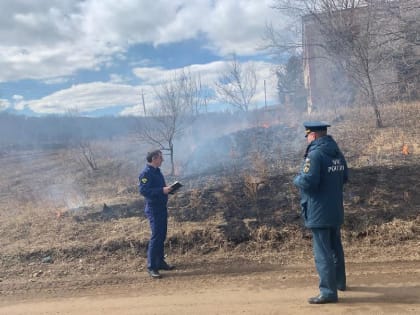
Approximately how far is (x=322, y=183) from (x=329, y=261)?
0.80 meters

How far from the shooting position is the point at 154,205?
5.32 m

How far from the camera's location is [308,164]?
389 cm

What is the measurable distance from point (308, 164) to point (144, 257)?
3340mm

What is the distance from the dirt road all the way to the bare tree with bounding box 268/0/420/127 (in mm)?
9351

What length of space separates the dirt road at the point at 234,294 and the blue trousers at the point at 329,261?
0.15 m

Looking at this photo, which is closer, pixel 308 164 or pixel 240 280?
pixel 308 164

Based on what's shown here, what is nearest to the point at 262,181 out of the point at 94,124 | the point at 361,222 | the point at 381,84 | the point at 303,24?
the point at 361,222

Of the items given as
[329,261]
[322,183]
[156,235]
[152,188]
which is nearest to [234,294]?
[329,261]

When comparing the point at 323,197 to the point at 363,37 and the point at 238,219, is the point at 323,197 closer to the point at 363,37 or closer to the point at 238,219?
the point at 238,219

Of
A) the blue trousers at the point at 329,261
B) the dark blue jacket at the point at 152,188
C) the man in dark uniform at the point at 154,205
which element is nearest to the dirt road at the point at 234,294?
the blue trousers at the point at 329,261

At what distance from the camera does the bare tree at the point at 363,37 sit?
1195 centimetres

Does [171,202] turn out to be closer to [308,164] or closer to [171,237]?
[171,237]

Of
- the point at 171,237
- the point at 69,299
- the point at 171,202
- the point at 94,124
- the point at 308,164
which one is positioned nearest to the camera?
the point at 308,164

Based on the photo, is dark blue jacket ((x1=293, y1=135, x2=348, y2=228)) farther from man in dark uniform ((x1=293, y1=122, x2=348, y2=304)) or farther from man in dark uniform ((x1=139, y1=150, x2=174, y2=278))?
man in dark uniform ((x1=139, y1=150, x2=174, y2=278))
